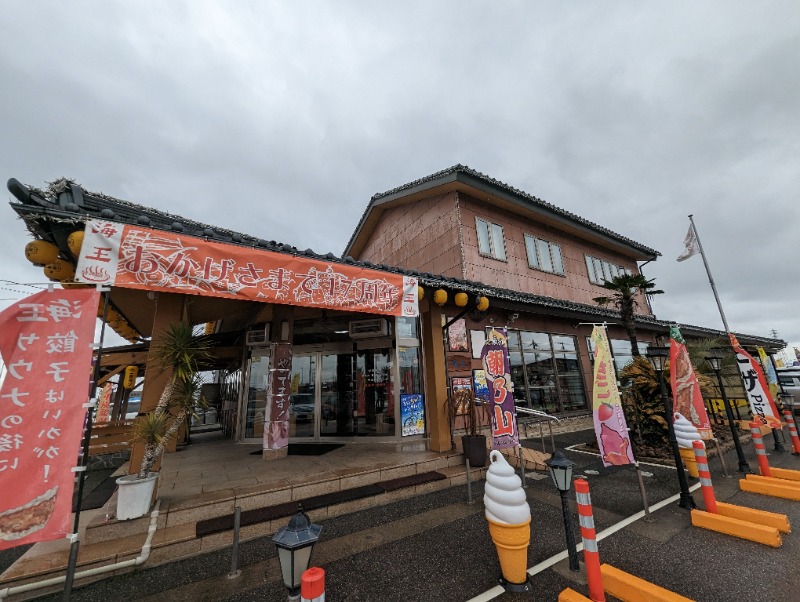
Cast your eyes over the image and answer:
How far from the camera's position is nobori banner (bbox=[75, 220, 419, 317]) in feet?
12.3

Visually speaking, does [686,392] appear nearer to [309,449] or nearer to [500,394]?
[500,394]

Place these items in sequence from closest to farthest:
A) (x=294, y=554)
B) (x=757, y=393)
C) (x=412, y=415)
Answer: (x=294, y=554) → (x=757, y=393) → (x=412, y=415)

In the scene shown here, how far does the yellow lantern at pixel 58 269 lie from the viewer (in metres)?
4.15

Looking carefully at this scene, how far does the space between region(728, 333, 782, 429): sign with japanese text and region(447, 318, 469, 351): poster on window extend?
670 centimetres

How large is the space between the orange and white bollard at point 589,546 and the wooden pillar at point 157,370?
5.49 metres

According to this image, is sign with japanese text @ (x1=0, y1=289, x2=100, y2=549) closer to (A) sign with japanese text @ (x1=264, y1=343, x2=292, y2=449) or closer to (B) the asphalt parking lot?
(B) the asphalt parking lot

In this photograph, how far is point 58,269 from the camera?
4.20 m

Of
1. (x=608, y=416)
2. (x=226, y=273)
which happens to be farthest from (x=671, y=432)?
(x=226, y=273)

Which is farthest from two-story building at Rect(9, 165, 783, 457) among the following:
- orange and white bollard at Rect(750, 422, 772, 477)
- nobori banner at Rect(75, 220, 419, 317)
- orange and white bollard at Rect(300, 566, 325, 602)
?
orange and white bollard at Rect(750, 422, 772, 477)

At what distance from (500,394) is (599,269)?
12.5 meters

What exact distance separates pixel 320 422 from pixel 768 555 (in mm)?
8233

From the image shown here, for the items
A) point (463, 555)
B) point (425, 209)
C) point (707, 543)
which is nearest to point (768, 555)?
point (707, 543)

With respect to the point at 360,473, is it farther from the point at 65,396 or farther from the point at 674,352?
the point at 674,352

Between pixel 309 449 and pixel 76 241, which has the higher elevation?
pixel 76 241
